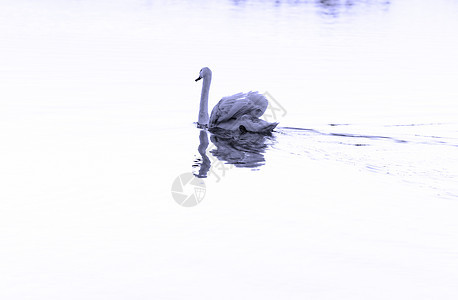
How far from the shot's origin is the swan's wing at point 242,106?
16234 millimetres

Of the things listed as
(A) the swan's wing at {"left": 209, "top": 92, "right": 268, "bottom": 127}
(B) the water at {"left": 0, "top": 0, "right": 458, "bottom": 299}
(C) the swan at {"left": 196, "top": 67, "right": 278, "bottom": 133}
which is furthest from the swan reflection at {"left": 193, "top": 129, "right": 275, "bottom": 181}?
(A) the swan's wing at {"left": 209, "top": 92, "right": 268, "bottom": 127}

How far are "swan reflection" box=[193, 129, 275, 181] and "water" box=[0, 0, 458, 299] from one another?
0.19 feet

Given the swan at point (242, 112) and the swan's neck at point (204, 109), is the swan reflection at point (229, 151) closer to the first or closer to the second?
the swan at point (242, 112)

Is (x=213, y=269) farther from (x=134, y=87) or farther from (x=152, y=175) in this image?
(x=134, y=87)

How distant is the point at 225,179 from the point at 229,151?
7.50 feet

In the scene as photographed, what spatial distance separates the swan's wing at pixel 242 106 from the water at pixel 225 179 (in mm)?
537

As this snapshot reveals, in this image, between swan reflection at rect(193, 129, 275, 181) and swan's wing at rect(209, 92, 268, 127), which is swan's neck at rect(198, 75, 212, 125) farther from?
swan's wing at rect(209, 92, 268, 127)

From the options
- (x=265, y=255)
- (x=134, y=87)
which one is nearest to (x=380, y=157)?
(x=265, y=255)

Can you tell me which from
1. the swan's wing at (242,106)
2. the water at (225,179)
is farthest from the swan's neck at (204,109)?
the swan's wing at (242,106)

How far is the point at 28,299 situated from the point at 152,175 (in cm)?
487

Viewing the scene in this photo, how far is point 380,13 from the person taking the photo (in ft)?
172

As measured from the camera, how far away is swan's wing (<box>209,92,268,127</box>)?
53.3 ft

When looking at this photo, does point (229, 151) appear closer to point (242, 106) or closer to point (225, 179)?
point (242, 106)

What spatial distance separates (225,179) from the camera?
42.2 ft
